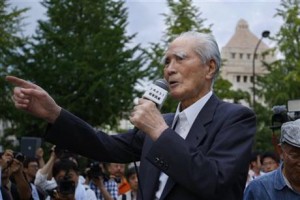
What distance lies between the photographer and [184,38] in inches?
109

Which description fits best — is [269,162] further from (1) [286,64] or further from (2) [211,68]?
(1) [286,64]

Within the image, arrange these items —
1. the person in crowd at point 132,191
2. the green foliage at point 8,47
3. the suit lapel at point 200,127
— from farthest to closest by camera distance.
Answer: the green foliage at point 8,47 → the person in crowd at point 132,191 → the suit lapel at point 200,127

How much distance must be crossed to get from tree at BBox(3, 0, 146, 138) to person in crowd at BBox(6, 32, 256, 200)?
22085mm

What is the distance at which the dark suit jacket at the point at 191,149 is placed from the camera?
8.01 ft

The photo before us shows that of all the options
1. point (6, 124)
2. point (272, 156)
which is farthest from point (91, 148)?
point (6, 124)

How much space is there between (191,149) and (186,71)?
379 mm

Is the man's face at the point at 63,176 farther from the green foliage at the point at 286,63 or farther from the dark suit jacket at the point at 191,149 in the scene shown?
the green foliage at the point at 286,63

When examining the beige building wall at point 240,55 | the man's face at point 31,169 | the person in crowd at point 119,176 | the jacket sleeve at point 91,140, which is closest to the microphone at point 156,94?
the jacket sleeve at point 91,140

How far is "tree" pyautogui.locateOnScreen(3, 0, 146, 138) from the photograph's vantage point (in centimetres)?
2527

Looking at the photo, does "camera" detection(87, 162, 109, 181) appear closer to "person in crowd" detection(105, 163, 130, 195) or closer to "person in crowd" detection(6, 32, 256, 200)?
"person in crowd" detection(105, 163, 130, 195)

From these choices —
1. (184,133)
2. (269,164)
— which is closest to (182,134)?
(184,133)

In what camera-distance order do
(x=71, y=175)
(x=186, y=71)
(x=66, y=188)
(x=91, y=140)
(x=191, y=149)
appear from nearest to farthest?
(x=191, y=149) → (x=186, y=71) → (x=91, y=140) → (x=66, y=188) → (x=71, y=175)

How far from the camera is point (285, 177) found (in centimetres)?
330

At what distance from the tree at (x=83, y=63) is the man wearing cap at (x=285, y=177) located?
21700 millimetres
